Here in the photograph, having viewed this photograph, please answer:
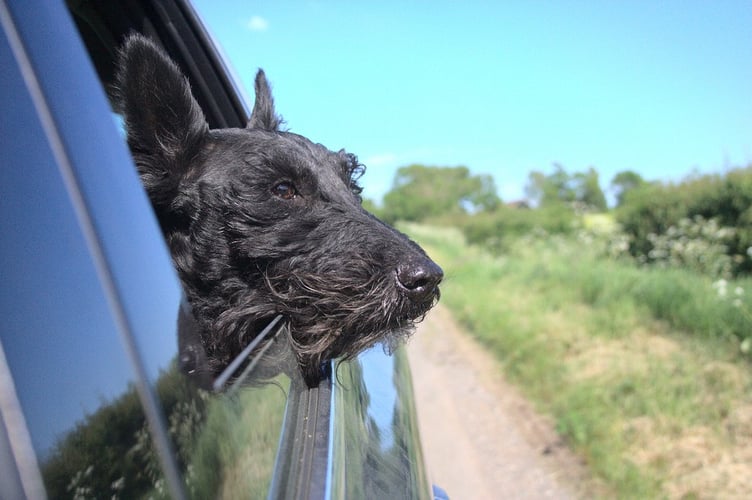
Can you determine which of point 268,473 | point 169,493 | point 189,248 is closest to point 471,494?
point 189,248

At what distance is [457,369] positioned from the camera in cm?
922

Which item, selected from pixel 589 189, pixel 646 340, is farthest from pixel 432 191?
pixel 646 340

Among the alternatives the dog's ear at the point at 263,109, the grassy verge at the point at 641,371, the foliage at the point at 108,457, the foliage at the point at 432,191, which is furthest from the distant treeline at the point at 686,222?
the foliage at the point at 432,191

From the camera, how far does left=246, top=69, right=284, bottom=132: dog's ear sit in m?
2.89

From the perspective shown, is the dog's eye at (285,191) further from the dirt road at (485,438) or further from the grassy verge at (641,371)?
the dirt road at (485,438)

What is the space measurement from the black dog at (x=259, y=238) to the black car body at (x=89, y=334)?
65cm

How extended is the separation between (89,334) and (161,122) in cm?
154

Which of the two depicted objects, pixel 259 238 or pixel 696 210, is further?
pixel 696 210

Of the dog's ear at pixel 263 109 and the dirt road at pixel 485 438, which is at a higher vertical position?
the dog's ear at pixel 263 109

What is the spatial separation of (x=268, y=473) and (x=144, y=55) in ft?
4.33

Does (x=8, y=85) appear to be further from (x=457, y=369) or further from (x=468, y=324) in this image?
(x=468, y=324)

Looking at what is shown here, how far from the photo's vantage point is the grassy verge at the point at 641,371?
188 inches

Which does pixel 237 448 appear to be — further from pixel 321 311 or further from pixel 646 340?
pixel 646 340

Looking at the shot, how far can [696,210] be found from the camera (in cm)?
1271
